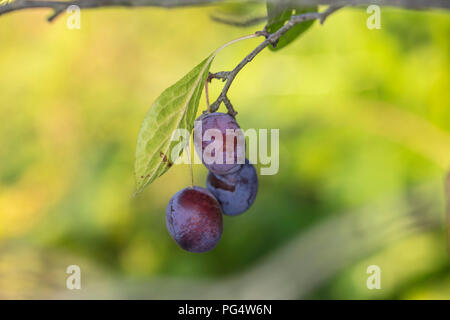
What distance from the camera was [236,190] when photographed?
2.03ft

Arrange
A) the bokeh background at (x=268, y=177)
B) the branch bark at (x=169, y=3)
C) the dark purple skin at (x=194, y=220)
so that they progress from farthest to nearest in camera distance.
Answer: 1. the bokeh background at (x=268, y=177)
2. the dark purple skin at (x=194, y=220)
3. the branch bark at (x=169, y=3)

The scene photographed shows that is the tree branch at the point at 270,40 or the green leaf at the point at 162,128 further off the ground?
the tree branch at the point at 270,40

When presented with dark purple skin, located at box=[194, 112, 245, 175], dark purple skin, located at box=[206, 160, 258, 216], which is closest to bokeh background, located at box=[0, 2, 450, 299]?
dark purple skin, located at box=[206, 160, 258, 216]

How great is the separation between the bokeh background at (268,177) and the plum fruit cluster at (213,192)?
0.81 meters

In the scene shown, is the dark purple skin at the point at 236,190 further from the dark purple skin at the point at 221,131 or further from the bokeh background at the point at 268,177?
the bokeh background at the point at 268,177

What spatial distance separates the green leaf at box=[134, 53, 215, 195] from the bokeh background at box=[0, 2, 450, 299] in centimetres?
100

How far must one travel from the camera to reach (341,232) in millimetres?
1432

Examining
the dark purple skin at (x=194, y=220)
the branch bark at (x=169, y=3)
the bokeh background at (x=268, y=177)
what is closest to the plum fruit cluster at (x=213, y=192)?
the dark purple skin at (x=194, y=220)

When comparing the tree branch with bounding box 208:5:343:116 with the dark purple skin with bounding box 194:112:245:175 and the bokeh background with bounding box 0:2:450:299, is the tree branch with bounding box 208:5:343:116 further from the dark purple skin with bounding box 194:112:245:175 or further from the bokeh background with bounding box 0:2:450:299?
the bokeh background with bounding box 0:2:450:299

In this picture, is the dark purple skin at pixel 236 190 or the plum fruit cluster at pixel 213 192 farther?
the dark purple skin at pixel 236 190

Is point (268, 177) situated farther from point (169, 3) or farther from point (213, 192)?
point (169, 3)

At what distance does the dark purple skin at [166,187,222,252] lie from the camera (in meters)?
0.55

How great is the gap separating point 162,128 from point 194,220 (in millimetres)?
139

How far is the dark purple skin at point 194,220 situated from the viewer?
55cm
